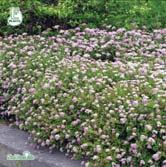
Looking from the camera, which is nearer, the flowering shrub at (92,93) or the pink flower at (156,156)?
the pink flower at (156,156)

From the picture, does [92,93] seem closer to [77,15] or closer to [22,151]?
[22,151]

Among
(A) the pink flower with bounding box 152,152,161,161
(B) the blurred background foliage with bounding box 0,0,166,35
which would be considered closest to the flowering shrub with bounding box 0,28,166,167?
(A) the pink flower with bounding box 152,152,161,161

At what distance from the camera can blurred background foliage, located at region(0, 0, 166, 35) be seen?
732cm

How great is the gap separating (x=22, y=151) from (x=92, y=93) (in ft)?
2.18

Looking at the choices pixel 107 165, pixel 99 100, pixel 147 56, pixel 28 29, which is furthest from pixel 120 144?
pixel 28 29

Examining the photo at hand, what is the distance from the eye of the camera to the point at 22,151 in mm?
4746

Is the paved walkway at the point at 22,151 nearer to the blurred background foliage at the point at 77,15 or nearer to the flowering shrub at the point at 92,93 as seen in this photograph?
the flowering shrub at the point at 92,93

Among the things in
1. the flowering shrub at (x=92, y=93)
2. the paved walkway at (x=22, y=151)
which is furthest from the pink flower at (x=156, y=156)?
the paved walkway at (x=22, y=151)

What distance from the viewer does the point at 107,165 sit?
→ 4.15 m

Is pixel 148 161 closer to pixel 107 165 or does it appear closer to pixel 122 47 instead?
pixel 107 165

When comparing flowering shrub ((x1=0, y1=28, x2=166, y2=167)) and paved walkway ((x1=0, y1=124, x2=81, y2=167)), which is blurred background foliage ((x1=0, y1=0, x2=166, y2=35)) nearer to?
flowering shrub ((x1=0, y1=28, x2=166, y2=167))

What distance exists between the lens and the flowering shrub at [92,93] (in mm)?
4219

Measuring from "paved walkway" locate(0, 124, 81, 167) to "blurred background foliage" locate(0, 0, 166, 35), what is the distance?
7.48 ft

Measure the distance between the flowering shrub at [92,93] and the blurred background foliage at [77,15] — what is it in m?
0.78
